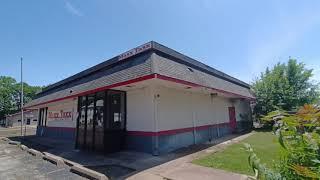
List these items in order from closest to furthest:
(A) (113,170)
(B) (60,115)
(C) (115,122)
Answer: (A) (113,170) → (C) (115,122) → (B) (60,115)

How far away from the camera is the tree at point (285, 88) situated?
19.1 m

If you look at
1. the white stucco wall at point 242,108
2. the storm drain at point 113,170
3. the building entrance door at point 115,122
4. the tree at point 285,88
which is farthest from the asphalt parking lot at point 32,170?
the tree at point 285,88

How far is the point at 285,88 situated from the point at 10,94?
72.7m

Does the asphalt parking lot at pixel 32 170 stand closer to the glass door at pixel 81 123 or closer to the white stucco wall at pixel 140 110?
the glass door at pixel 81 123

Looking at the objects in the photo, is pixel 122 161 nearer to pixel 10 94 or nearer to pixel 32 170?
pixel 32 170

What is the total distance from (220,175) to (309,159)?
182 inches

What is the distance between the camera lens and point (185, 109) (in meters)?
11.2

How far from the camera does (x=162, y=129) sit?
934 centimetres

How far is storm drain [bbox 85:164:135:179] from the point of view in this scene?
21.1ft

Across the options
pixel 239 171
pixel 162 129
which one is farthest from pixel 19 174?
pixel 239 171

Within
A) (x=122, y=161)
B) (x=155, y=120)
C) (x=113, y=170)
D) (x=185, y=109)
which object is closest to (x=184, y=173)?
(x=113, y=170)

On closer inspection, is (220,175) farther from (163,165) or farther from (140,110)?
(140,110)

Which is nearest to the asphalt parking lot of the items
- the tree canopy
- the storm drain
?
the storm drain

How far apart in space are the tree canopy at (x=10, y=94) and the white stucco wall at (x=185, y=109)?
58.6m
